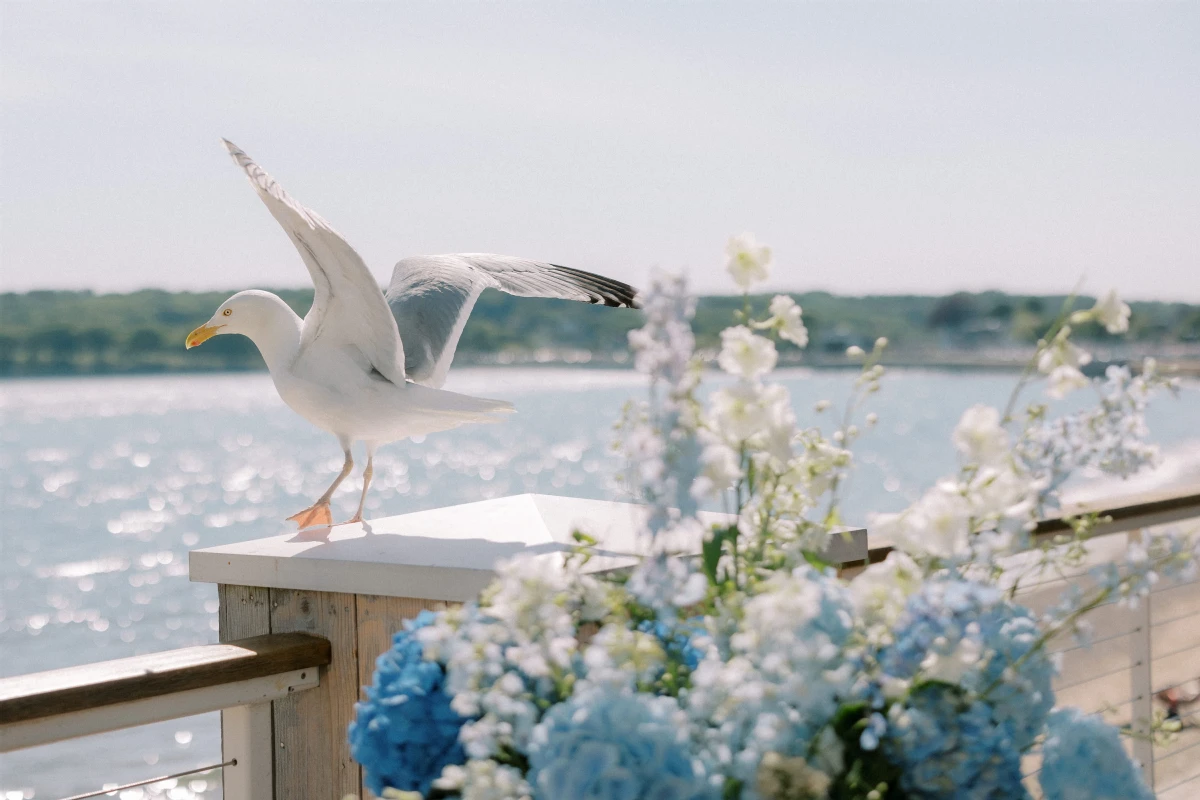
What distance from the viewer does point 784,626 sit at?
0.60m

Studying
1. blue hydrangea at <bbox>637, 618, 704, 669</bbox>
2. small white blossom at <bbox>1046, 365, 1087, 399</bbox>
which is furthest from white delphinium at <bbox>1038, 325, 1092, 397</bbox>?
blue hydrangea at <bbox>637, 618, 704, 669</bbox>

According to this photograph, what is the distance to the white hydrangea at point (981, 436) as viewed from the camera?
0.66 metres

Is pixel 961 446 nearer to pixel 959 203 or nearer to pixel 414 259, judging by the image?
pixel 414 259

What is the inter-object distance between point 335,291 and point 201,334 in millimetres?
384

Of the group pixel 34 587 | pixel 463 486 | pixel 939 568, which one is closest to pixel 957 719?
pixel 939 568

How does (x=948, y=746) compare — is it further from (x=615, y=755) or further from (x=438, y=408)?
(x=438, y=408)

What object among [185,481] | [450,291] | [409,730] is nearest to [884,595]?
[409,730]

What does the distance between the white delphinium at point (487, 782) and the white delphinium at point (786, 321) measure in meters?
0.29

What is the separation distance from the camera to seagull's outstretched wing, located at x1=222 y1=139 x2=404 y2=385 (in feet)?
6.22

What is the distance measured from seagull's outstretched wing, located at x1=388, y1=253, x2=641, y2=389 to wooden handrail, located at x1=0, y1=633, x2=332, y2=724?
946mm

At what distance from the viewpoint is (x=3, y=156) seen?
32.5m

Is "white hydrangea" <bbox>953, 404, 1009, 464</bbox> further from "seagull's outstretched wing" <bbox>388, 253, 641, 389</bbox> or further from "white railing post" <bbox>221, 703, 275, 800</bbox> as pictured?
"seagull's outstretched wing" <bbox>388, 253, 641, 389</bbox>

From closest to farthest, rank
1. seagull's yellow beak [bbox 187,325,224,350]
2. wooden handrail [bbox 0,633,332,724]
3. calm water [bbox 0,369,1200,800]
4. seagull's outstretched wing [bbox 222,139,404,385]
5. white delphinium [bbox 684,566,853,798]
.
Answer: white delphinium [bbox 684,566,853,798]
wooden handrail [bbox 0,633,332,724]
seagull's outstretched wing [bbox 222,139,404,385]
seagull's yellow beak [bbox 187,325,224,350]
calm water [bbox 0,369,1200,800]

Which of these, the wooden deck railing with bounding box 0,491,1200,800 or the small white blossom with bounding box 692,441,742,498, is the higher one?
the small white blossom with bounding box 692,441,742,498
